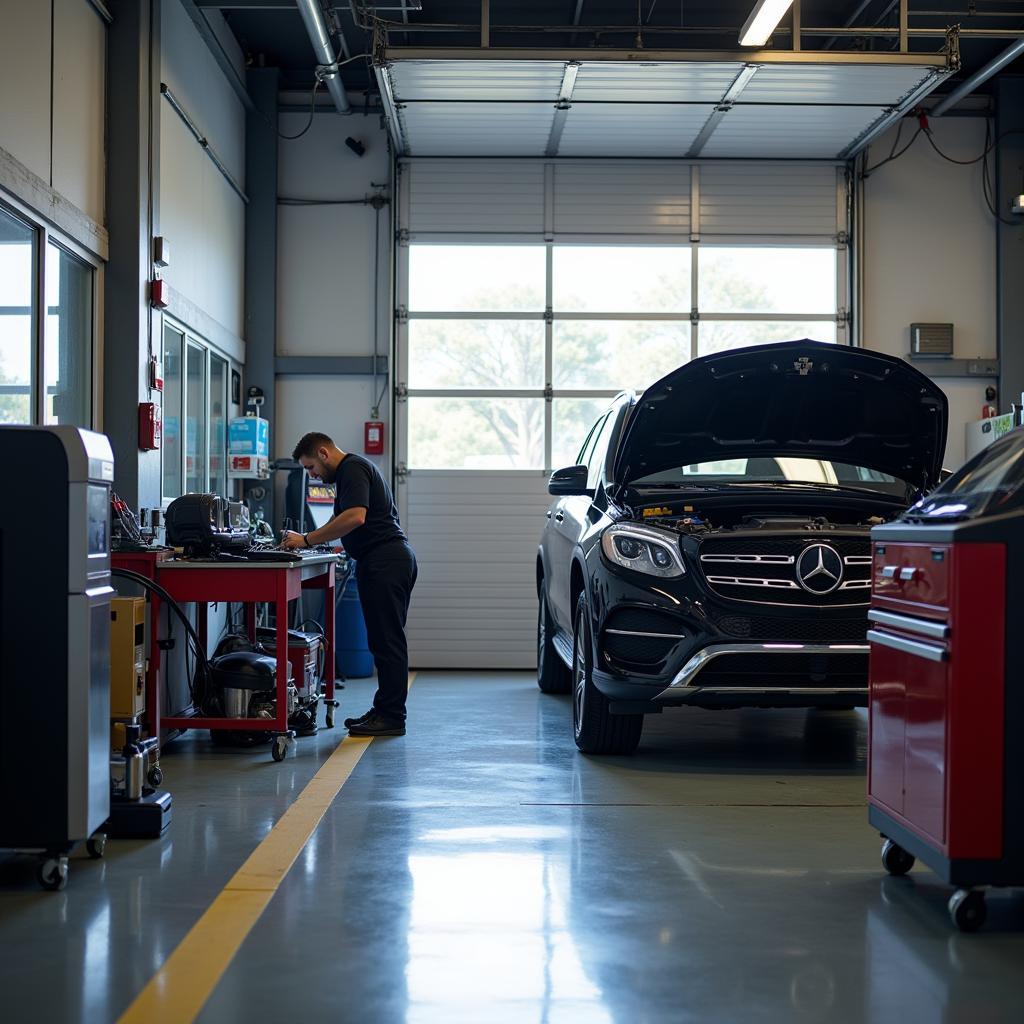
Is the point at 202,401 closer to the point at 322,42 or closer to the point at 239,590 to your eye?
the point at 322,42

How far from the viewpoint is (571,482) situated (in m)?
6.84

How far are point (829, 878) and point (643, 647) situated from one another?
5.97 ft

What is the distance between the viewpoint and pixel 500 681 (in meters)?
10.5

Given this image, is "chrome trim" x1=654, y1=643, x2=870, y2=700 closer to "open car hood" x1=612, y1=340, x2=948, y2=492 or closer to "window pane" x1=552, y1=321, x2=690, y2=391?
"open car hood" x1=612, y1=340, x2=948, y2=492

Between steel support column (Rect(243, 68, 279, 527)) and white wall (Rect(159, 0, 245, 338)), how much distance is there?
10cm

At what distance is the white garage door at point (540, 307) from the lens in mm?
11500

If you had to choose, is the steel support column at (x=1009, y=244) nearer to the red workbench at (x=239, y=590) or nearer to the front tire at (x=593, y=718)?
the front tire at (x=593, y=718)

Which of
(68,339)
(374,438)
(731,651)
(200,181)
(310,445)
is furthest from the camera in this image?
(374,438)

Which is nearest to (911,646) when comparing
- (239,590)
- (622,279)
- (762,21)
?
(239,590)

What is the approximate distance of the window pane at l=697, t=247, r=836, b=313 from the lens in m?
11.6

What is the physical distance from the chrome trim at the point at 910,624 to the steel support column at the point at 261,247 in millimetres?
8141

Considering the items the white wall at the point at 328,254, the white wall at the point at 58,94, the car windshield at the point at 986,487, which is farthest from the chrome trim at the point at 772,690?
the white wall at the point at 328,254

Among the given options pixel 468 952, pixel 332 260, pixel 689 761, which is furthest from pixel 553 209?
pixel 468 952

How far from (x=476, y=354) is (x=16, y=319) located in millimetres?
5646
